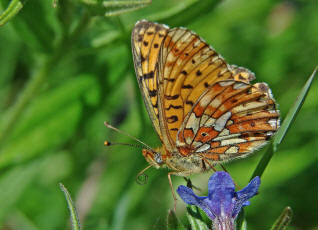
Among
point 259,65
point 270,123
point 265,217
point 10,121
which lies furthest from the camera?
point 259,65

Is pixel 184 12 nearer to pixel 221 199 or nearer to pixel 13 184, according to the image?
pixel 221 199

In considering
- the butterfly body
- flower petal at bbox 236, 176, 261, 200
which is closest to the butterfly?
the butterfly body

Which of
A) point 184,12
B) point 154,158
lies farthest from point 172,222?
point 184,12

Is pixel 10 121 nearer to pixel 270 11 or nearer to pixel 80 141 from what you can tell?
pixel 80 141

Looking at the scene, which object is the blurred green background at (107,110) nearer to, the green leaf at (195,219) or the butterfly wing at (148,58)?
the butterfly wing at (148,58)

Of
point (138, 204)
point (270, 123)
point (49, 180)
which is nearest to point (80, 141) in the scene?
point (49, 180)

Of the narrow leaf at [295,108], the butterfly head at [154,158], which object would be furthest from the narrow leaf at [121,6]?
the narrow leaf at [295,108]

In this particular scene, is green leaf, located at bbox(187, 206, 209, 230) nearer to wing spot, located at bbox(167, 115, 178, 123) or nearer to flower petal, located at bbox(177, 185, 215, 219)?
flower petal, located at bbox(177, 185, 215, 219)
